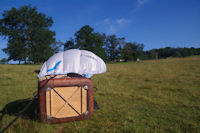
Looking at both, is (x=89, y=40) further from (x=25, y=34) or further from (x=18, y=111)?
(x=18, y=111)

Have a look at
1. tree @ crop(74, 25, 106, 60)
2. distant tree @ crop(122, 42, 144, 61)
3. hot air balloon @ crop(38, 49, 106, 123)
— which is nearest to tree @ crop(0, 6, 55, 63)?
tree @ crop(74, 25, 106, 60)

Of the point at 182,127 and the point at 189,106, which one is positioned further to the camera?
the point at 189,106

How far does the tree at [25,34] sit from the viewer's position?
4375 centimetres

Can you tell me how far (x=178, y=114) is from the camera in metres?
5.55

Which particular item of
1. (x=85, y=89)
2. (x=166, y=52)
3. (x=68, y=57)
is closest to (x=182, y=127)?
(x=85, y=89)

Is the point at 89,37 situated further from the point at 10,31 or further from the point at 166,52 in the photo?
the point at 166,52

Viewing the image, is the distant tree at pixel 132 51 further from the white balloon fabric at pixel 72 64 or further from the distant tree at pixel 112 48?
the white balloon fabric at pixel 72 64

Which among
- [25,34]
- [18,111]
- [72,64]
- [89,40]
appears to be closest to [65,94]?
[72,64]

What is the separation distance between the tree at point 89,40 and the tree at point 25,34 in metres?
24.5

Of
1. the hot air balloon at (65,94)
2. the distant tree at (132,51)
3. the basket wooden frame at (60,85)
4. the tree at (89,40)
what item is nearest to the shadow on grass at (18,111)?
the basket wooden frame at (60,85)

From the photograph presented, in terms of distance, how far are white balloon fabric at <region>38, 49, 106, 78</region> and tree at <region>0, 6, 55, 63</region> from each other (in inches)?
1696

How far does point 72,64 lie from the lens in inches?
202

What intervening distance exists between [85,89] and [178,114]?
395cm

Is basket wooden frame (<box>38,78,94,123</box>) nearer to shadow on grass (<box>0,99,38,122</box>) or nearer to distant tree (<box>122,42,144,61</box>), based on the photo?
shadow on grass (<box>0,99,38,122</box>)
